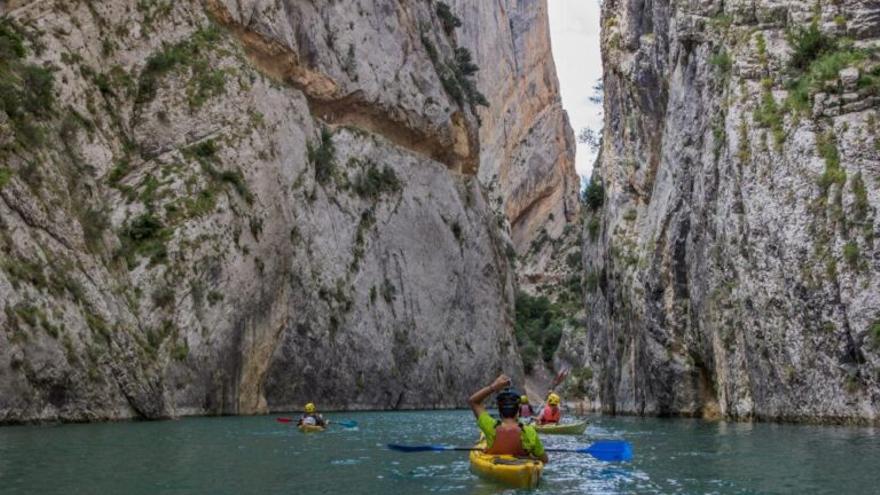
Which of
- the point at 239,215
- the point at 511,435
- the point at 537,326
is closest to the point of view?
the point at 511,435

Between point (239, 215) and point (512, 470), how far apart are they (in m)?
32.6

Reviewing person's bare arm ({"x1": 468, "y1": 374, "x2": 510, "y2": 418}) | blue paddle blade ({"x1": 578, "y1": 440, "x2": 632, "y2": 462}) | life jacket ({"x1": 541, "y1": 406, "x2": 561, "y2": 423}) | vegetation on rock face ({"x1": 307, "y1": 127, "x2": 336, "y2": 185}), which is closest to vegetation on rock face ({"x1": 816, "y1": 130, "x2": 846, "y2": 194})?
life jacket ({"x1": 541, "y1": 406, "x2": 561, "y2": 423})

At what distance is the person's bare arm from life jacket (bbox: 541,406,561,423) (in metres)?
14.5

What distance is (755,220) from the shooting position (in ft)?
95.2

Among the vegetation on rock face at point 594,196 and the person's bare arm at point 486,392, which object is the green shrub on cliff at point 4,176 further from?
the vegetation on rock face at point 594,196

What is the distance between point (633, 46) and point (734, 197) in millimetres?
21364

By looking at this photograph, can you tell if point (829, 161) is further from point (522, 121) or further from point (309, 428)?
point (522, 121)

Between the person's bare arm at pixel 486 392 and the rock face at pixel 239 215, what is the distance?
17.4 m

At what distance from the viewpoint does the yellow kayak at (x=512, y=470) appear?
14.4 m

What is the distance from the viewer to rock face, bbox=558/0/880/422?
83.0 ft

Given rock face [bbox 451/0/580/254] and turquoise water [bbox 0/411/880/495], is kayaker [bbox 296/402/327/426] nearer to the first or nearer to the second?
turquoise water [bbox 0/411/880/495]

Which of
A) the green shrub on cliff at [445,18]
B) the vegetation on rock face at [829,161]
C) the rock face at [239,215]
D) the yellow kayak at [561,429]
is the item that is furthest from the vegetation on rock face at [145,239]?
the green shrub on cliff at [445,18]

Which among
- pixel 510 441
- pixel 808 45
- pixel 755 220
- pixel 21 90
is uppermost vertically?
pixel 21 90

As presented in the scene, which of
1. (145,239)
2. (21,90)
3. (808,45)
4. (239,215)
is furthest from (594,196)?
(21,90)
